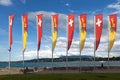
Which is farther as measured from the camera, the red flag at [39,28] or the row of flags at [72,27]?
the red flag at [39,28]

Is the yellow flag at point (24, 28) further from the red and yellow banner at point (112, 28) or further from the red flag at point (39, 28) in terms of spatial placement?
the red and yellow banner at point (112, 28)

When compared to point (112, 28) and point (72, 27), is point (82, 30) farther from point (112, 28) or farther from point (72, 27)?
point (112, 28)

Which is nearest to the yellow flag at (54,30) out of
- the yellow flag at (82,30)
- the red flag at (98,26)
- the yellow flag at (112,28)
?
the yellow flag at (82,30)

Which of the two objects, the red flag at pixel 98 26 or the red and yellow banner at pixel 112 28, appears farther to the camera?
the red flag at pixel 98 26

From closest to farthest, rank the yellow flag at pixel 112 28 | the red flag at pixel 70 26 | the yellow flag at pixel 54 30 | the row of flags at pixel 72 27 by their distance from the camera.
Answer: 1. the yellow flag at pixel 112 28
2. the row of flags at pixel 72 27
3. the red flag at pixel 70 26
4. the yellow flag at pixel 54 30

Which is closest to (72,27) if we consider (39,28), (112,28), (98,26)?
(98,26)

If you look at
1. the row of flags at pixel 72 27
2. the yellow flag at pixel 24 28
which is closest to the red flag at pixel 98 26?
the row of flags at pixel 72 27

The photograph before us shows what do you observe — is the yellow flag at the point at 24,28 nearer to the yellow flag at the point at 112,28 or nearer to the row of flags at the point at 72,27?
the row of flags at the point at 72,27

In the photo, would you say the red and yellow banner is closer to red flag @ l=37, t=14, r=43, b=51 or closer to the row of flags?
the row of flags

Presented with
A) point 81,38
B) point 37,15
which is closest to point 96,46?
point 81,38

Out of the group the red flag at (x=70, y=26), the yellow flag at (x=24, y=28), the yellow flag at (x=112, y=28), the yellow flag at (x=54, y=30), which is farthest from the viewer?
the yellow flag at (x=54, y=30)

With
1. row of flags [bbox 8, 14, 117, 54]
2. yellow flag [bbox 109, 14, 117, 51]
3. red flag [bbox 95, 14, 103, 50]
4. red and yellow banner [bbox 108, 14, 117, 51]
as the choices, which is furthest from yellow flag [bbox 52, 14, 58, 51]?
yellow flag [bbox 109, 14, 117, 51]

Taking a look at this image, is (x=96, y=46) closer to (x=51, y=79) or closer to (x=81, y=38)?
(x=81, y=38)

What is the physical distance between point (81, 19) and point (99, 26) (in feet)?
12.2
